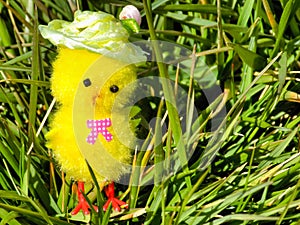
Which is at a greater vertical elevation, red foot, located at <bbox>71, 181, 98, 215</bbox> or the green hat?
the green hat

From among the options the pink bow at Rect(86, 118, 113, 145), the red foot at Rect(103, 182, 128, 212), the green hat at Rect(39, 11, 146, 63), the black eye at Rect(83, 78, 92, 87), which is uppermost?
the green hat at Rect(39, 11, 146, 63)

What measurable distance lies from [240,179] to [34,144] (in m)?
0.30

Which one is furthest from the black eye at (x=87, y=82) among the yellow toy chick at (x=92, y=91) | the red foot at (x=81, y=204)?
the red foot at (x=81, y=204)

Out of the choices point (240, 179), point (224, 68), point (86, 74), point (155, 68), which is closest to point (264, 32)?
point (224, 68)

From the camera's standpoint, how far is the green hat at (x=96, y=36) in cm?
76

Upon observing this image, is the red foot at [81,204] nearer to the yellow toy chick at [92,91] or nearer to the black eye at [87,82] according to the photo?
the yellow toy chick at [92,91]

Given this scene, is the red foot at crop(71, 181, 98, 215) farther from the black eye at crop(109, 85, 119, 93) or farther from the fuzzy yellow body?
the black eye at crop(109, 85, 119, 93)

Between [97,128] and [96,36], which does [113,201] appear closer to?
[97,128]

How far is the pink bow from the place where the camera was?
78cm

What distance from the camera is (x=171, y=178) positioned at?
85 cm

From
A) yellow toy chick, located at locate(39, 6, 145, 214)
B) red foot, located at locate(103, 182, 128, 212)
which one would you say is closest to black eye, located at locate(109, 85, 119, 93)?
yellow toy chick, located at locate(39, 6, 145, 214)

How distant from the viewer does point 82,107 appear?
78cm

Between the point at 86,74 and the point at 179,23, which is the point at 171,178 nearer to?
the point at 86,74

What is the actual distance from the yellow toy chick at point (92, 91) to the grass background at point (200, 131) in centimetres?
4
